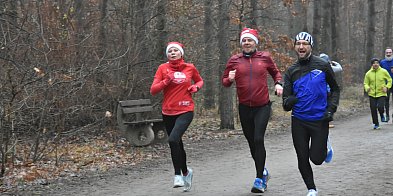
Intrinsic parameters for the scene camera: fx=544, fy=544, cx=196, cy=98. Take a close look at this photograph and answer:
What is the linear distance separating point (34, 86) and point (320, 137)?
5628mm

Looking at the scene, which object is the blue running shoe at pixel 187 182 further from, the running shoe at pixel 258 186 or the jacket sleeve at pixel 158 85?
the jacket sleeve at pixel 158 85

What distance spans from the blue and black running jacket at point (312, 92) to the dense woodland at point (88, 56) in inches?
192

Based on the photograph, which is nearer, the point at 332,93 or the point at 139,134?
the point at 332,93

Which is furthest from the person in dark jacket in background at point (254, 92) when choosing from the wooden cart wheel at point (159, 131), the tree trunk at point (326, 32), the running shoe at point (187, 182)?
the tree trunk at point (326, 32)

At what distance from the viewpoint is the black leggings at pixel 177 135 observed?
746cm

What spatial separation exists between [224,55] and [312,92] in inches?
343

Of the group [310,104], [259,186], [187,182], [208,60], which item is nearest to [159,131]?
[208,60]

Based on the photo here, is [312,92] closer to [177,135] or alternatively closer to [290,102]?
[290,102]

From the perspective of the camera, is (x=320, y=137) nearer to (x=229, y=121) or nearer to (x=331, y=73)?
(x=331, y=73)

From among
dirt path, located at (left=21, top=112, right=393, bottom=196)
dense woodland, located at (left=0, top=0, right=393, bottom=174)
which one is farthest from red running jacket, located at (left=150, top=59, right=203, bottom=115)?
dense woodland, located at (left=0, top=0, right=393, bottom=174)

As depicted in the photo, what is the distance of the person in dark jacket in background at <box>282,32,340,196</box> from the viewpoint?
6.41m

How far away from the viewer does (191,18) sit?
53.4 ft

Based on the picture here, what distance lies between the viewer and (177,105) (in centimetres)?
760

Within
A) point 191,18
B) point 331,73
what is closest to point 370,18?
point 191,18
